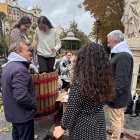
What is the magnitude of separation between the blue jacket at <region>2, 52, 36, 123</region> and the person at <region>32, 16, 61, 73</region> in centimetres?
183

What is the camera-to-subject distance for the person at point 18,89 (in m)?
3.46

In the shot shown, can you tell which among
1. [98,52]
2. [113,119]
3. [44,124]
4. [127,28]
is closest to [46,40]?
[44,124]

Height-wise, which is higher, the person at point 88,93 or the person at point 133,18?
the person at point 133,18

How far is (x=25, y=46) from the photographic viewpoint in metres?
3.72

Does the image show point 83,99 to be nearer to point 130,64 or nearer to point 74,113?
point 74,113

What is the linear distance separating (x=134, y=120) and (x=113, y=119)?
2364mm

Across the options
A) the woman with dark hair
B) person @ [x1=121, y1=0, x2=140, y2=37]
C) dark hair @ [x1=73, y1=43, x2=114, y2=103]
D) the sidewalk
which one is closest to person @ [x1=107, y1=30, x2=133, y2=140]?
the sidewalk

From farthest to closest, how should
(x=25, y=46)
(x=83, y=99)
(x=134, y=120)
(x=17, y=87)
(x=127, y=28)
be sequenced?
(x=127, y=28) < (x=134, y=120) < (x=25, y=46) < (x=17, y=87) < (x=83, y=99)

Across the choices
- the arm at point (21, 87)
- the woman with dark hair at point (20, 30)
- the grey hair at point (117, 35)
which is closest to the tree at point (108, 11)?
the woman with dark hair at point (20, 30)

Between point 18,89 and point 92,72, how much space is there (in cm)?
115

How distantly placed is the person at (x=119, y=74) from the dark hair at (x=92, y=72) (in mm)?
1411

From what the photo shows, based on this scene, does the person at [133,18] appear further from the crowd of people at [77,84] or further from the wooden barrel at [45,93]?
the wooden barrel at [45,93]

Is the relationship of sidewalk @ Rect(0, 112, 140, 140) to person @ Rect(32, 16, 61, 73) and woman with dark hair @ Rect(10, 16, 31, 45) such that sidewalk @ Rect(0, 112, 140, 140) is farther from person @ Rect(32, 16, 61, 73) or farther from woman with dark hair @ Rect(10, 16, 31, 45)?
woman with dark hair @ Rect(10, 16, 31, 45)

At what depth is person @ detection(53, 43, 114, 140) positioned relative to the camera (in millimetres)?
2717
